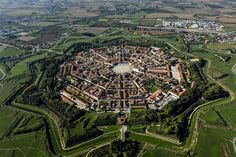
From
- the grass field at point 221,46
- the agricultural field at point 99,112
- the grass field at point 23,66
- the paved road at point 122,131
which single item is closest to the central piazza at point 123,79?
the agricultural field at point 99,112

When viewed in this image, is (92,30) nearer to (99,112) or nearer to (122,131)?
(99,112)

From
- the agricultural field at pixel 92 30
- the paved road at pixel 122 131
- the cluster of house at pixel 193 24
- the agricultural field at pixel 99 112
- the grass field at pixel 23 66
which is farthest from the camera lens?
the cluster of house at pixel 193 24

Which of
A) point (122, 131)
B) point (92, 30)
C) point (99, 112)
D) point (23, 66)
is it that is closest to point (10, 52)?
point (23, 66)

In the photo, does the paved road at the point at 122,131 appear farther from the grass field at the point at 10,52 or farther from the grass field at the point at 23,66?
the grass field at the point at 10,52

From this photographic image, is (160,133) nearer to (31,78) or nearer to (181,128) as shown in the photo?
(181,128)

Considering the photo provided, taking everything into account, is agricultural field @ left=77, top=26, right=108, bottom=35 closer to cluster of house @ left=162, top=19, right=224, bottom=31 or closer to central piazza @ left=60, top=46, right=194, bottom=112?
central piazza @ left=60, top=46, right=194, bottom=112

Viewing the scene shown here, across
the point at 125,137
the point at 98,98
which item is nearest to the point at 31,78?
the point at 98,98

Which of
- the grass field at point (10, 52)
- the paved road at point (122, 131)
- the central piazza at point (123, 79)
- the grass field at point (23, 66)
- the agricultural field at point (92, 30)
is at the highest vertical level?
the paved road at point (122, 131)

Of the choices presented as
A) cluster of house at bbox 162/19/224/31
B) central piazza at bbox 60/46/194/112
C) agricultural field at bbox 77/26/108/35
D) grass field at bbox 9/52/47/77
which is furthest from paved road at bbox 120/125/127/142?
cluster of house at bbox 162/19/224/31
